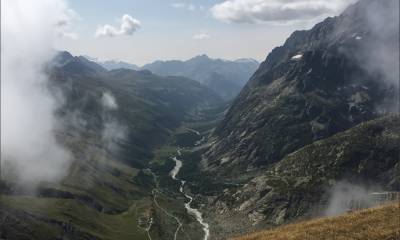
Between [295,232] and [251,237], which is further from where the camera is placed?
[251,237]

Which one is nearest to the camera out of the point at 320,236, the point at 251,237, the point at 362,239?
the point at 362,239

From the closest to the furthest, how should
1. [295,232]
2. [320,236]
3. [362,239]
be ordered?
[362,239] < [320,236] < [295,232]

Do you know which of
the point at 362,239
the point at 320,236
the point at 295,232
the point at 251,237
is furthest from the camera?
the point at 251,237

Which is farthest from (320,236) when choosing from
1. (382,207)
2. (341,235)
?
(382,207)

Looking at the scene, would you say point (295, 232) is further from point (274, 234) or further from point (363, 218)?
point (363, 218)

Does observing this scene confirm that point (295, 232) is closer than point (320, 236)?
No

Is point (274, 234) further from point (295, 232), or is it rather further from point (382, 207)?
point (382, 207)

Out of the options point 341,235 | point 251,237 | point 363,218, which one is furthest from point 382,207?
point 251,237
